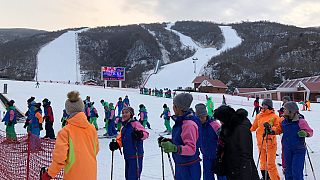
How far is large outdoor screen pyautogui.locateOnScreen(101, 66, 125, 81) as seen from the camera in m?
53.2

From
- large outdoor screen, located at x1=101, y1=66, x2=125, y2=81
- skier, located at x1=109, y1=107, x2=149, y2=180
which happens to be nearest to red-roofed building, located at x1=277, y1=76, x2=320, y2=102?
large outdoor screen, located at x1=101, y1=66, x2=125, y2=81

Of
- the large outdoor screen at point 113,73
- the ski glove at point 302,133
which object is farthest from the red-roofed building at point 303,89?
the ski glove at point 302,133

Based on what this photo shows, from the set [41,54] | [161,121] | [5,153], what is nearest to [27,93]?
[161,121]

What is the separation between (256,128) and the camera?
7336 millimetres

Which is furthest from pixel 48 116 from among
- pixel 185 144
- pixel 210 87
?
pixel 210 87

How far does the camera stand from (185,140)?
14.5 ft

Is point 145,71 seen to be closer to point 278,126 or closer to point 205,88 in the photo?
point 205,88

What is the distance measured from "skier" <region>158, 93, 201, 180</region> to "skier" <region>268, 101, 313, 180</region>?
2.20 metres

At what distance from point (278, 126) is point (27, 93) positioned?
93.8ft

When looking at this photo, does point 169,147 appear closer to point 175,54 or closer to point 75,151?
point 75,151

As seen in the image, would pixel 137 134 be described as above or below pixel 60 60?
below

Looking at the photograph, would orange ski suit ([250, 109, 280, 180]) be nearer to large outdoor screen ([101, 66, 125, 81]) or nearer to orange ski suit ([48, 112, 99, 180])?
orange ski suit ([48, 112, 99, 180])

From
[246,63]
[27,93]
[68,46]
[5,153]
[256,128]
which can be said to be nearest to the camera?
[256,128]

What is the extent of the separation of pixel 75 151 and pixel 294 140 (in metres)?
3.81
